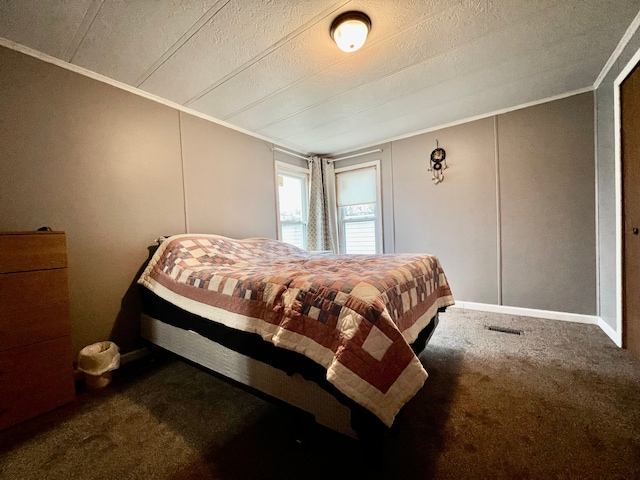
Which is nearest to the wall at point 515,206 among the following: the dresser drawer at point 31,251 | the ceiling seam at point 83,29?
the ceiling seam at point 83,29

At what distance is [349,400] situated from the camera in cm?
99

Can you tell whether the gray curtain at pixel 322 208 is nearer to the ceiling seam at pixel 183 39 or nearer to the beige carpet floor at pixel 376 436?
the ceiling seam at pixel 183 39

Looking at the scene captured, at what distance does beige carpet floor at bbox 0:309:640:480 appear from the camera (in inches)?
43.3

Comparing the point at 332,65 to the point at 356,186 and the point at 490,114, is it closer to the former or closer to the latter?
the point at 490,114

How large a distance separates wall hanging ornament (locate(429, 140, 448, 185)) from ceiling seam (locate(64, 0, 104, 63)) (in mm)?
3417

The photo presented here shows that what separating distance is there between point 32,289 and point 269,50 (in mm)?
2157

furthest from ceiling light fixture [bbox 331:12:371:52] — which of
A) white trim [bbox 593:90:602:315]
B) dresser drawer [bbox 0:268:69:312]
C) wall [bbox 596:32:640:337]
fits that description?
white trim [bbox 593:90:602:315]

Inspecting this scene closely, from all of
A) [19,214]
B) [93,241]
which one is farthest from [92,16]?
[93,241]

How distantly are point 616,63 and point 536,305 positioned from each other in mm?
2314

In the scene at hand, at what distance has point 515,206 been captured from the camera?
2.97 m

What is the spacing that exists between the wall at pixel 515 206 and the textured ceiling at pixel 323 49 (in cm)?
39

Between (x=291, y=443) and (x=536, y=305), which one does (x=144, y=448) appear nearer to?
(x=291, y=443)

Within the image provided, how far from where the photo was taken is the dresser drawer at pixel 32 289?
1413 millimetres

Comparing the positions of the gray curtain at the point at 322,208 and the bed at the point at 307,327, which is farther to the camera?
the gray curtain at the point at 322,208
